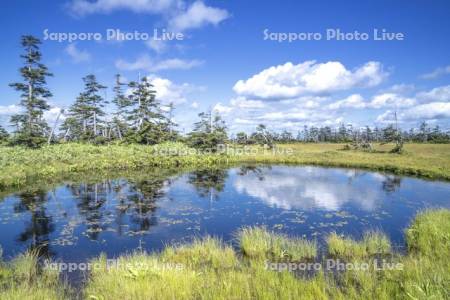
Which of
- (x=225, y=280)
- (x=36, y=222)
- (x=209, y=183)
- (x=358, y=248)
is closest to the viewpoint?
(x=225, y=280)

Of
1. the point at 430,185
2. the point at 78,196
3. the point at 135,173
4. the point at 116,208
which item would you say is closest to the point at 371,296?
the point at 116,208

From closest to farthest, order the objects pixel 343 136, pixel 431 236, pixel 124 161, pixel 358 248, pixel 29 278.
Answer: pixel 29 278 < pixel 358 248 < pixel 431 236 < pixel 124 161 < pixel 343 136

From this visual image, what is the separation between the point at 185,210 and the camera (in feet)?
50.3

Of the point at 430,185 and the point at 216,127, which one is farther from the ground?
the point at 216,127

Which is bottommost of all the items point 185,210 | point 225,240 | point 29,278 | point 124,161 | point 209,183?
point 225,240

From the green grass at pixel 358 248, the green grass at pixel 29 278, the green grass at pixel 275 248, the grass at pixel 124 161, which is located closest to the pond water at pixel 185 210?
the green grass at pixel 358 248

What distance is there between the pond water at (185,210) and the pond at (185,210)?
36mm

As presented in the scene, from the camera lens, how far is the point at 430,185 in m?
22.1

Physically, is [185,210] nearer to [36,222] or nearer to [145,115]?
[36,222]

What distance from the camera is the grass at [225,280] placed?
222 inches

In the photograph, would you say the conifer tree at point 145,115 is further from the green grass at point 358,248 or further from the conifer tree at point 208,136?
the green grass at point 358,248

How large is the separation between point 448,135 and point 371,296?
315 ft

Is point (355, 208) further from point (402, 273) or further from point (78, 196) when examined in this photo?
point (78, 196)

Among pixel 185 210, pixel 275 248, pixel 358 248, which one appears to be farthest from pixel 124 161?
pixel 358 248
